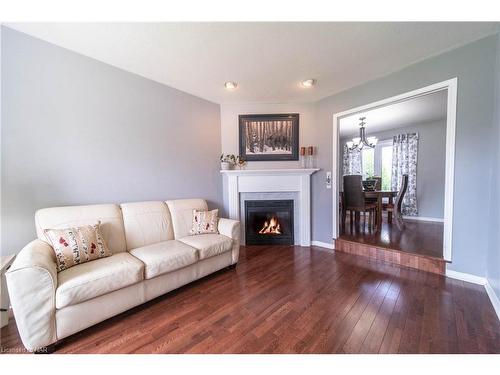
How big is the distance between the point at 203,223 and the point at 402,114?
4.31 metres

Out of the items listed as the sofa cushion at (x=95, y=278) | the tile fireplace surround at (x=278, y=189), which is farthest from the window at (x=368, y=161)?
the sofa cushion at (x=95, y=278)

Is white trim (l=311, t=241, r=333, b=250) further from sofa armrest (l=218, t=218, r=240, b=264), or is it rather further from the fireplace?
sofa armrest (l=218, t=218, r=240, b=264)

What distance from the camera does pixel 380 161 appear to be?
5258 mm

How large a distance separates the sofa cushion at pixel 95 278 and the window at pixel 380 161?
591 cm

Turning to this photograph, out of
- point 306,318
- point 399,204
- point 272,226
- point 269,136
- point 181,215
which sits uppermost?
point 269,136

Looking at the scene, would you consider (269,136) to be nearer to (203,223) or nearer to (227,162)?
(227,162)

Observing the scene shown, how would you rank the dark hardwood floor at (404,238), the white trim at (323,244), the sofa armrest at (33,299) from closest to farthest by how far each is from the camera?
the sofa armrest at (33,299) → the dark hardwood floor at (404,238) → the white trim at (323,244)

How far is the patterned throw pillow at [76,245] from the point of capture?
4.62 feet

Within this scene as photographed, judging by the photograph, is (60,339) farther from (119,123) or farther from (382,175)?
(382,175)

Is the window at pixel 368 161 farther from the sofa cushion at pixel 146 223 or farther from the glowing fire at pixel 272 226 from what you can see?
the sofa cushion at pixel 146 223

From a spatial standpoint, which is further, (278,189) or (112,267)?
(278,189)

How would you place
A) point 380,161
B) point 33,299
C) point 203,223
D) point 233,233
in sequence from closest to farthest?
1. point 33,299
2. point 233,233
3. point 203,223
4. point 380,161

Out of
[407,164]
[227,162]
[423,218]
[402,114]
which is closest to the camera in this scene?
[227,162]

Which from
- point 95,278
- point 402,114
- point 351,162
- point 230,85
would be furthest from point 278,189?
point 351,162
